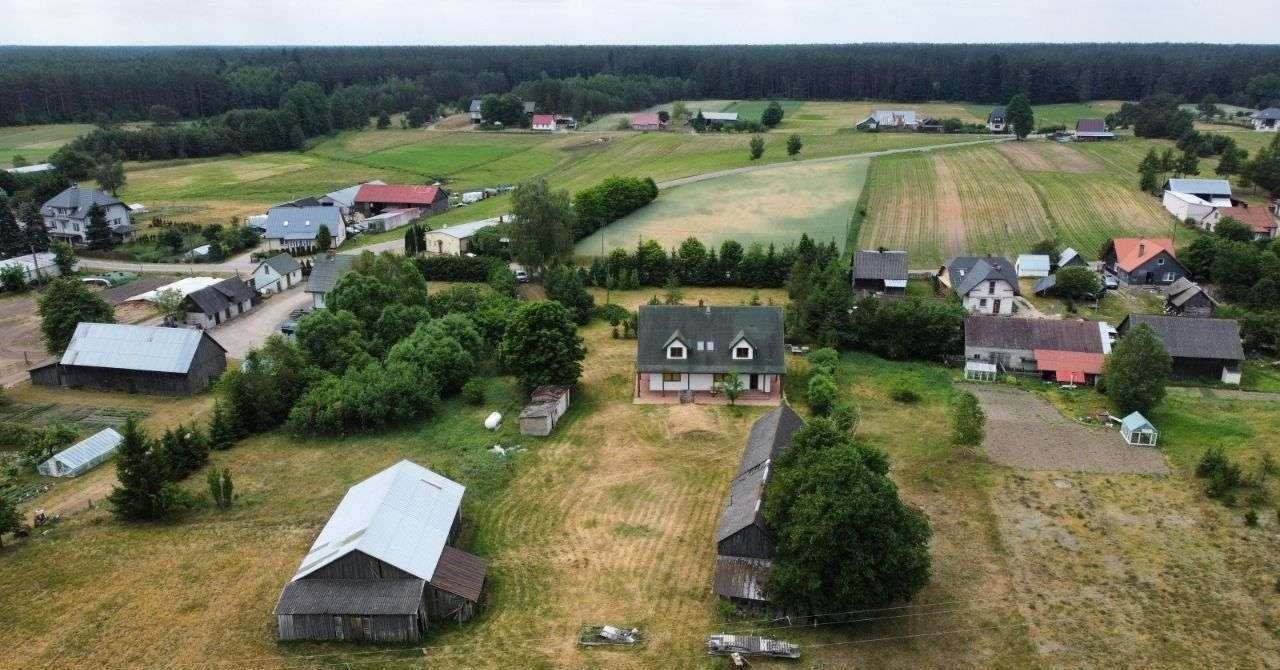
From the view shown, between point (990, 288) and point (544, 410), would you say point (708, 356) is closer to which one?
point (544, 410)

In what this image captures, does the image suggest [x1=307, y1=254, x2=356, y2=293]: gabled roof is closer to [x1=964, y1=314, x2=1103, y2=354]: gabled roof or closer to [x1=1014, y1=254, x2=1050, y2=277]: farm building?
[x1=964, y1=314, x2=1103, y2=354]: gabled roof

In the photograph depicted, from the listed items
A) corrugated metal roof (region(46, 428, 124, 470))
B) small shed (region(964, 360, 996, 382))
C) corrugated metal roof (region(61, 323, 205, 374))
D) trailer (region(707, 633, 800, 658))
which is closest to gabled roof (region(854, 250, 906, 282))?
small shed (region(964, 360, 996, 382))

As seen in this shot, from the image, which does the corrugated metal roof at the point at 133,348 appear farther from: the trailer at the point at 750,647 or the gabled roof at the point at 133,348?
the trailer at the point at 750,647

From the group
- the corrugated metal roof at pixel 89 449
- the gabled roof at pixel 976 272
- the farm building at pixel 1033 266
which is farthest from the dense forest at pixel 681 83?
the corrugated metal roof at pixel 89 449

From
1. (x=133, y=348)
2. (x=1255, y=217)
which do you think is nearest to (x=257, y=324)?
(x=133, y=348)

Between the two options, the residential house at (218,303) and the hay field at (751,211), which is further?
the hay field at (751,211)
